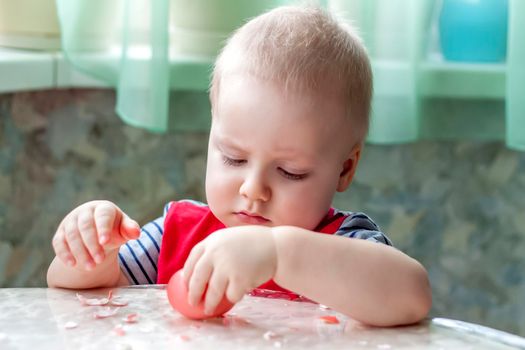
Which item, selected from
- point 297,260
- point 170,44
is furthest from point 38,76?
point 297,260

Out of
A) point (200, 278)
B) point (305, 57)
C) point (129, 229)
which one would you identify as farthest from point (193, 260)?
point (305, 57)

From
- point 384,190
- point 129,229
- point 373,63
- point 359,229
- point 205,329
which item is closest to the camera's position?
point 205,329

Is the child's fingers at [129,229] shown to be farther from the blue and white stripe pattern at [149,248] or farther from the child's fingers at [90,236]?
the blue and white stripe pattern at [149,248]

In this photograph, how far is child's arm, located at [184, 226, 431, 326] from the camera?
26.0 inches

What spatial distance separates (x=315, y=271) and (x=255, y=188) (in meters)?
0.15

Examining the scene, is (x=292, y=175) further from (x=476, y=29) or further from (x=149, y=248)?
(x=476, y=29)

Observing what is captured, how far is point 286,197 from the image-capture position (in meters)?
0.85

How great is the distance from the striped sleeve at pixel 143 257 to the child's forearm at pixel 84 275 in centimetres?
9

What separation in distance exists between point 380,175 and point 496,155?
23 centimetres

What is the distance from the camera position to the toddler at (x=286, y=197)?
2.24 ft

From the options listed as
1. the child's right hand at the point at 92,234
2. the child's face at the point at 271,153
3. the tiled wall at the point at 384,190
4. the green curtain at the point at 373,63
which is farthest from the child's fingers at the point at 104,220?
the tiled wall at the point at 384,190

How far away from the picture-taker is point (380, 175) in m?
1.63

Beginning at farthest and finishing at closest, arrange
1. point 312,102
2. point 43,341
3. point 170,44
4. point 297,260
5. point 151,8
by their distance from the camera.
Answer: point 170,44 → point 151,8 → point 312,102 → point 297,260 → point 43,341

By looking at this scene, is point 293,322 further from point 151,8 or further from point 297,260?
point 151,8
